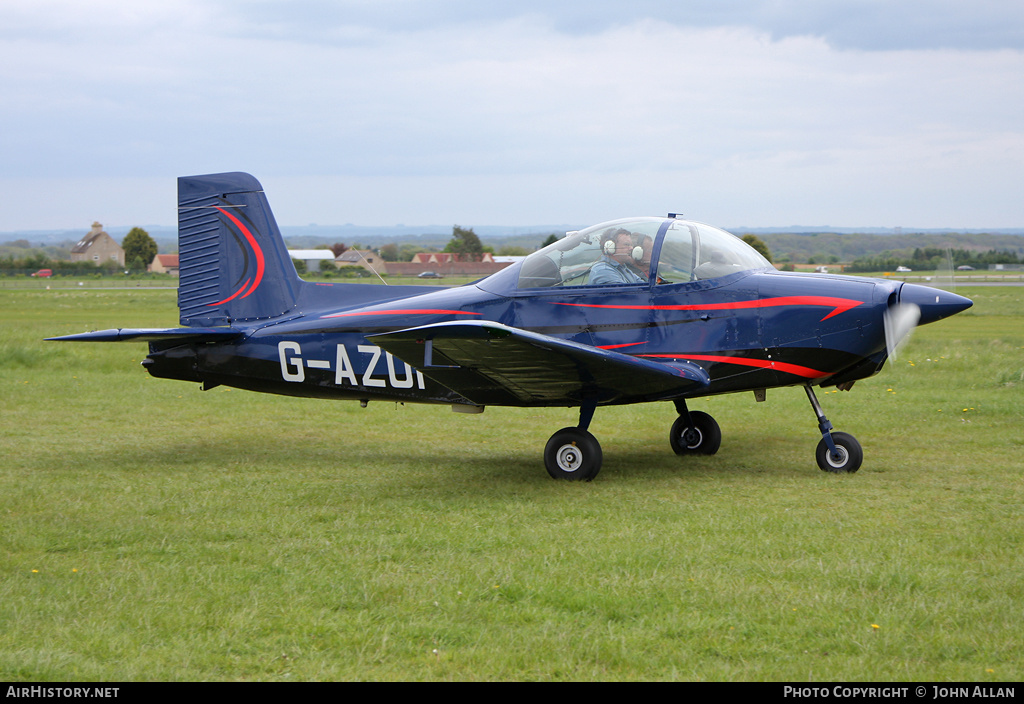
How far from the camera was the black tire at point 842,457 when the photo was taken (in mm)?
7710

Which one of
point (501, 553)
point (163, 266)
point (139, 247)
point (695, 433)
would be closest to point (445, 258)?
point (163, 266)

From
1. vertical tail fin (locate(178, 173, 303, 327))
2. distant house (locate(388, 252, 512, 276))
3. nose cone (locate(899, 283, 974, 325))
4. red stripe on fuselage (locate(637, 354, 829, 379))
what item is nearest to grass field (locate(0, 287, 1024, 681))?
red stripe on fuselage (locate(637, 354, 829, 379))

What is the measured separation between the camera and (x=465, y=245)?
9275 cm

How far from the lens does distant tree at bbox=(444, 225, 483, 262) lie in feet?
298

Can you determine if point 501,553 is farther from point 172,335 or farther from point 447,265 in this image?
point 447,265

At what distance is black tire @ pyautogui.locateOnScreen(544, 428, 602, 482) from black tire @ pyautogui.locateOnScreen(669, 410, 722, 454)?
5.56 feet

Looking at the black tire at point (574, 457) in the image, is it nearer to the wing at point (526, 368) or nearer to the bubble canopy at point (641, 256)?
the wing at point (526, 368)

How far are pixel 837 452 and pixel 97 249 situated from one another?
156 metres

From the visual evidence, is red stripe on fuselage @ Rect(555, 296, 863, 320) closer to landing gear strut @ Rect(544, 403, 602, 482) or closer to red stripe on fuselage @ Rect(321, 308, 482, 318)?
landing gear strut @ Rect(544, 403, 602, 482)

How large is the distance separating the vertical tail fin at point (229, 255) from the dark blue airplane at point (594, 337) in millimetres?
309

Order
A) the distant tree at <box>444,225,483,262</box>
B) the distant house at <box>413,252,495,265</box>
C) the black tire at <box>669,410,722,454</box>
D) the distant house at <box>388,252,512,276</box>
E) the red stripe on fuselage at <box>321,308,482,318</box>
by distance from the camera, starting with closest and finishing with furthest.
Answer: the red stripe on fuselage at <box>321,308,482,318</box> → the black tire at <box>669,410,722,454</box> → the distant house at <box>388,252,512,276</box> → the distant house at <box>413,252,495,265</box> → the distant tree at <box>444,225,483,262</box>

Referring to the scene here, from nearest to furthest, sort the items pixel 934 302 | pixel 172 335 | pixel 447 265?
pixel 934 302 < pixel 172 335 < pixel 447 265
